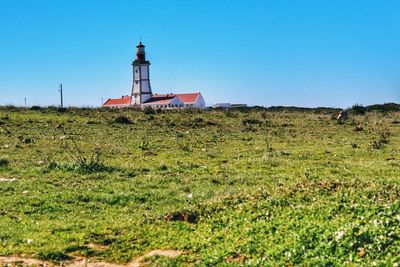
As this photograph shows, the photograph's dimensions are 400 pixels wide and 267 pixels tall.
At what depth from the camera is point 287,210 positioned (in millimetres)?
10234

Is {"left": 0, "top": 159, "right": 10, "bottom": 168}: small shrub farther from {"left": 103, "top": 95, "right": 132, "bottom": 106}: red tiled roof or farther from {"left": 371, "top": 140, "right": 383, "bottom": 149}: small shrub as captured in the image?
{"left": 103, "top": 95, "right": 132, "bottom": 106}: red tiled roof

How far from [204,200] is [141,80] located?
11352cm

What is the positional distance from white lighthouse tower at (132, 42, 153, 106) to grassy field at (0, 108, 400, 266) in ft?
318

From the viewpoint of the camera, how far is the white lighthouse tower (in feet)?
411

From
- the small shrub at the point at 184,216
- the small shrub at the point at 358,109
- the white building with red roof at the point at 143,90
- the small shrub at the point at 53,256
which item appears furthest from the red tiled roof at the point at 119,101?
the small shrub at the point at 53,256

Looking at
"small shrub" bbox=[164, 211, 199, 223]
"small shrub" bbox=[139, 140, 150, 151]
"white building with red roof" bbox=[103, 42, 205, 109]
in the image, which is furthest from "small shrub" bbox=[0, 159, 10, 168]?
"white building with red roof" bbox=[103, 42, 205, 109]

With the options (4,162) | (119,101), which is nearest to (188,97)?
(119,101)

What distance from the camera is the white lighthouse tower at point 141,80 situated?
411ft

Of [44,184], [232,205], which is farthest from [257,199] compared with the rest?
[44,184]

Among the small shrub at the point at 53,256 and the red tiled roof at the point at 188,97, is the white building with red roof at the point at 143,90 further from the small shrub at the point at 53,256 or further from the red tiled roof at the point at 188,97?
the small shrub at the point at 53,256

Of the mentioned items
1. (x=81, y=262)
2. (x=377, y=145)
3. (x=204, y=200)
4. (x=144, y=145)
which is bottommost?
(x=81, y=262)

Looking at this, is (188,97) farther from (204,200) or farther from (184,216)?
(184,216)

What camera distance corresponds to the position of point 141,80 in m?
125

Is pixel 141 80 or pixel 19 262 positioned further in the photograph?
pixel 141 80
